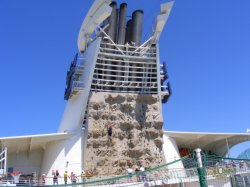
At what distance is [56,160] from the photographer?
971 inches

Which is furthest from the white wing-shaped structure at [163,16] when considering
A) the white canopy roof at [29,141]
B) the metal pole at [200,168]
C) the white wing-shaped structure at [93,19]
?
the metal pole at [200,168]

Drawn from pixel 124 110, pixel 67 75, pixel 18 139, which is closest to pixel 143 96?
pixel 124 110

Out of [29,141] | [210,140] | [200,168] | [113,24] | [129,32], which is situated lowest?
[200,168]

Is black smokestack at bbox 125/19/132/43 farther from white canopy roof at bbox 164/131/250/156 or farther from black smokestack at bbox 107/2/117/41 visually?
white canopy roof at bbox 164/131/250/156

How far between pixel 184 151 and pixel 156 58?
9392 millimetres

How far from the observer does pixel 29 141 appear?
24891mm

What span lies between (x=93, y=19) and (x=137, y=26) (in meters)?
4.03

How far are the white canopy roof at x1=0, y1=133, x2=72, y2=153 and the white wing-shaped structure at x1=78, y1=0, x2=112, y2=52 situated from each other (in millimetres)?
8322

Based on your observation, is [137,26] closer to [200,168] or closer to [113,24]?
[113,24]

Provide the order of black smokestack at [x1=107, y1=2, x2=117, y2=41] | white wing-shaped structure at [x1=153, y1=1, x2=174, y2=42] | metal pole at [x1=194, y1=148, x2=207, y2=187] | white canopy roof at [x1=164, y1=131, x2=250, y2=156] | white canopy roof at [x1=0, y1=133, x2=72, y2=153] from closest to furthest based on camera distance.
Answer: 1. metal pole at [x1=194, y1=148, x2=207, y2=187]
2. white canopy roof at [x1=0, y1=133, x2=72, y2=153]
3. white wing-shaped structure at [x1=153, y1=1, x2=174, y2=42]
4. black smokestack at [x1=107, y1=2, x2=117, y2=41]
5. white canopy roof at [x1=164, y1=131, x2=250, y2=156]

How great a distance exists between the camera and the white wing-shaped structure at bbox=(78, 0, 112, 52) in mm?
25500

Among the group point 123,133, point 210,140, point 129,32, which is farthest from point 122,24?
point 210,140

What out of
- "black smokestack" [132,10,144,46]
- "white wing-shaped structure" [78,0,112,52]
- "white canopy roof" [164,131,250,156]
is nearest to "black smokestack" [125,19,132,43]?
"black smokestack" [132,10,144,46]

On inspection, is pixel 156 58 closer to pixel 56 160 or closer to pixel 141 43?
pixel 141 43
